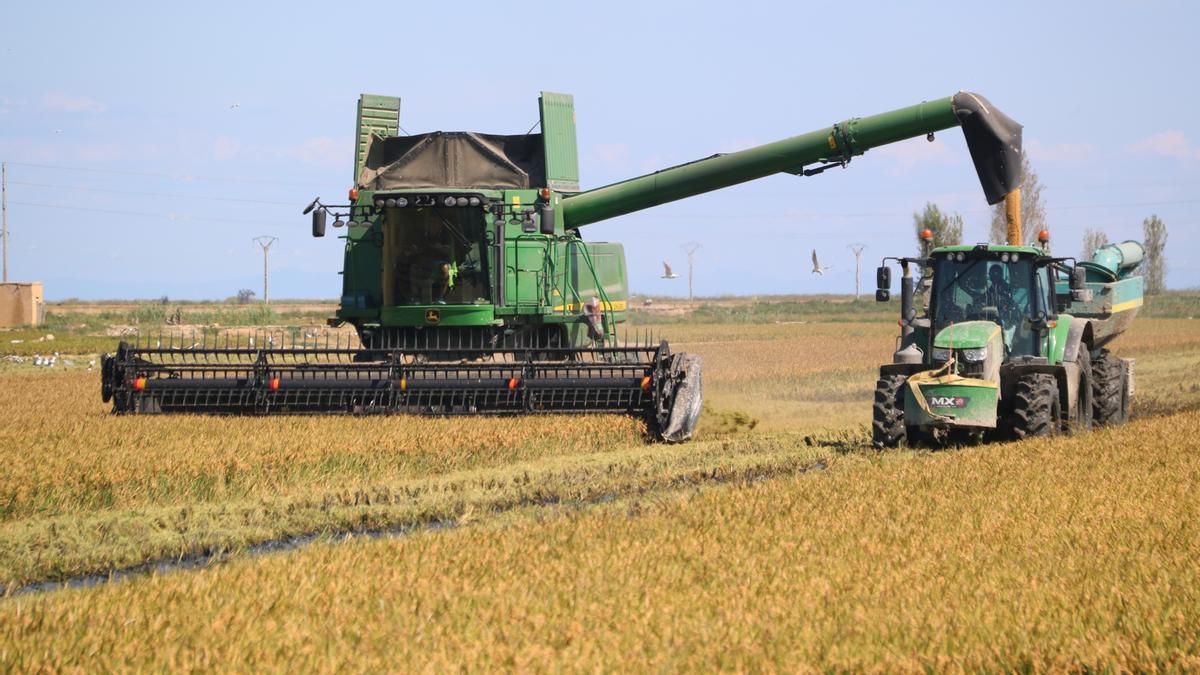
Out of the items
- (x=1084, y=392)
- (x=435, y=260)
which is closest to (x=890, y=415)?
(x=1084, y=392)

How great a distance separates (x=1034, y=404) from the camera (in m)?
12.3

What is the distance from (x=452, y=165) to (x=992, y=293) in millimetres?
5934

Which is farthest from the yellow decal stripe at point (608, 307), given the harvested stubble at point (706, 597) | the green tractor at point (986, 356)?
the harvested stubble at point (706, 597)

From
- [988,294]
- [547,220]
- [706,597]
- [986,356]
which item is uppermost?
[547,220]

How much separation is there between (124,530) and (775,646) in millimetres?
4700

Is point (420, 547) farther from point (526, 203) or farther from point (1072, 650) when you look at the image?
point (526, 203)

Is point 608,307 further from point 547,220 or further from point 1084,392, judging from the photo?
point 1084,392

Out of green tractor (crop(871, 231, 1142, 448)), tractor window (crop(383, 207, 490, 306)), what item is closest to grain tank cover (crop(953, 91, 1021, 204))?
green tractor (crop(871, 231, 1142, 448))

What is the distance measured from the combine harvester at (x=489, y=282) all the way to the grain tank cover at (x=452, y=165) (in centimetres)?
2

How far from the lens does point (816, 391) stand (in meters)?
21.7

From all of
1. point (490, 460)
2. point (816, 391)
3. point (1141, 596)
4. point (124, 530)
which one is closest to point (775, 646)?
point (1141, 596)

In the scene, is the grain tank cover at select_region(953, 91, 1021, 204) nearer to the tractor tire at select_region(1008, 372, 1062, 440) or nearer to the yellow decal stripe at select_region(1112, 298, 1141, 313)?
the yellow decal stripe at select_region(1112, 298, 1141, 313)

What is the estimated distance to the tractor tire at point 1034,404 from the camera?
12312mm

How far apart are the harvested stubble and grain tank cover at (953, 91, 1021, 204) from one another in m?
6.17
